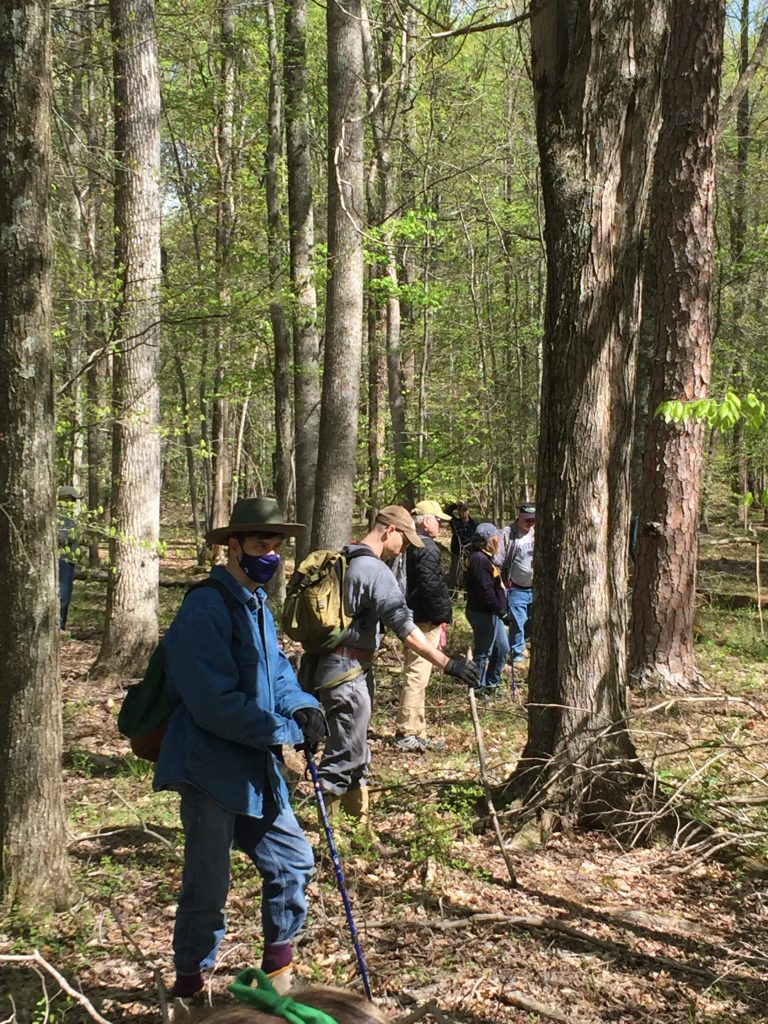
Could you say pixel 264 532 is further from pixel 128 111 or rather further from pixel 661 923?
pixel 128 111

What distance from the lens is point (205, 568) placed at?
63.4 ft

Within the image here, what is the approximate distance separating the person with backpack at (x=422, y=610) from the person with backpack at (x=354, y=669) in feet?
6.31

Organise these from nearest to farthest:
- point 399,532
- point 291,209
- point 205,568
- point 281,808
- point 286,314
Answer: point 281,808
point 399,532
point 291,209
point 286,314
point 205,568

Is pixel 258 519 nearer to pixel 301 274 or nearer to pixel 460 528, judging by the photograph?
pixel 460 528

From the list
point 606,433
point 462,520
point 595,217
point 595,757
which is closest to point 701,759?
point 595,757

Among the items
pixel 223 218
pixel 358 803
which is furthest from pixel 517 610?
pixel 223 218

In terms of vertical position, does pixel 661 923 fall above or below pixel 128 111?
below

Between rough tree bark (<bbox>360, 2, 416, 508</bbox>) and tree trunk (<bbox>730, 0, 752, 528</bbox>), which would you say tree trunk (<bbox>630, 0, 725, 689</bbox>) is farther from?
tree trunk (<bbox>730, 0, 752, 528</bbox>)

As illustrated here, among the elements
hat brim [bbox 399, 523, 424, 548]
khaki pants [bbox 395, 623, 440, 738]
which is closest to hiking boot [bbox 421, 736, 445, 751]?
khaki pants [bbox 395, 623, 440, 738]

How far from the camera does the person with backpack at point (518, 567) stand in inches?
384

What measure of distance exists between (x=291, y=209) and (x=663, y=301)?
686 cm

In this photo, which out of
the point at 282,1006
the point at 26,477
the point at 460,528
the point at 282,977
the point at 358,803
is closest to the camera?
the point at 282,1006

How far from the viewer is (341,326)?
991cm

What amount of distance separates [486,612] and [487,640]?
323 mm
